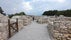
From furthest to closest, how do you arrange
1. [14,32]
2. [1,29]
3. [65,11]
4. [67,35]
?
[65,11] → [14,32] → [1,29] → [67,35]

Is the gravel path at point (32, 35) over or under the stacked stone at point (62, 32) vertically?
under

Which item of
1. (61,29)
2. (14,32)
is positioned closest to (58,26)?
(61,29)

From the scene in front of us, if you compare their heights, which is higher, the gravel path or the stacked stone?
the stacked stone

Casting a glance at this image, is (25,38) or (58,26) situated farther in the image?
(25,38)

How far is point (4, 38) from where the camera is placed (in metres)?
10.8

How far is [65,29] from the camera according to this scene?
1034cm

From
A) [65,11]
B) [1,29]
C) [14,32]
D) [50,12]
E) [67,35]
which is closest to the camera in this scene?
[67,35]

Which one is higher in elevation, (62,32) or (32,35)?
(62,32)

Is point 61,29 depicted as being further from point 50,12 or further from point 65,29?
point 50,12

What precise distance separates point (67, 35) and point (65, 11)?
32730 mm

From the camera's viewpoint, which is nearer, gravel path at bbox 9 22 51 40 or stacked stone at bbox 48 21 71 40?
stacked stone at bbox 48 21 71 40

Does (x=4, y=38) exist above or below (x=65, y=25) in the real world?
below

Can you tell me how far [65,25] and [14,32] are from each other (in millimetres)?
5284

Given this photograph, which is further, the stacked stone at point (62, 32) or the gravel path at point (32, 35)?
the gravel path at point (32, 35)
